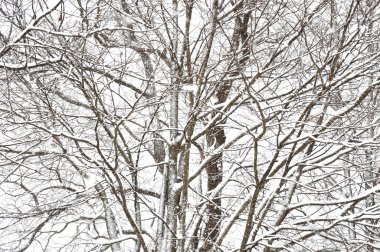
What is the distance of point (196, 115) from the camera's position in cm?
654

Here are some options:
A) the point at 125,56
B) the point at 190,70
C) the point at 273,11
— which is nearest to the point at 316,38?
the point at 273,11

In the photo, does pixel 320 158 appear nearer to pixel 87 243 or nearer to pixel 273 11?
pixel 273 11

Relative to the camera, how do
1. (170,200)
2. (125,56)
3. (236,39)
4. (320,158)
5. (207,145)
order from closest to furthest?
1. (125,56)
2. (320,158)
3. (170,200)
4. (236,39)
5. (207,145)

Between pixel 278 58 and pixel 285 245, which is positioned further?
pixel 278 58

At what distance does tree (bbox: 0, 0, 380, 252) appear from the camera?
5914mm

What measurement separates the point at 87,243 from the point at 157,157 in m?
2.33

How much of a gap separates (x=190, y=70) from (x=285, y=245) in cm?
278

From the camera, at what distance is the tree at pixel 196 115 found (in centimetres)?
591

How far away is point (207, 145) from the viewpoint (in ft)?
27.2

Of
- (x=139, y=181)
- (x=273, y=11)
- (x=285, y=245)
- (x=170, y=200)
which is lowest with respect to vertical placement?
(x=285, y=245)

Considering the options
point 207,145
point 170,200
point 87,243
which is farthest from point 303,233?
point 87,243

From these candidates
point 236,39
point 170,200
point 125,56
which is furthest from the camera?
point 236,39

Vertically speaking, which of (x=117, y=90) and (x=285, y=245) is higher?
(x=117, y=90)

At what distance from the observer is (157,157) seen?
855 centimetres
